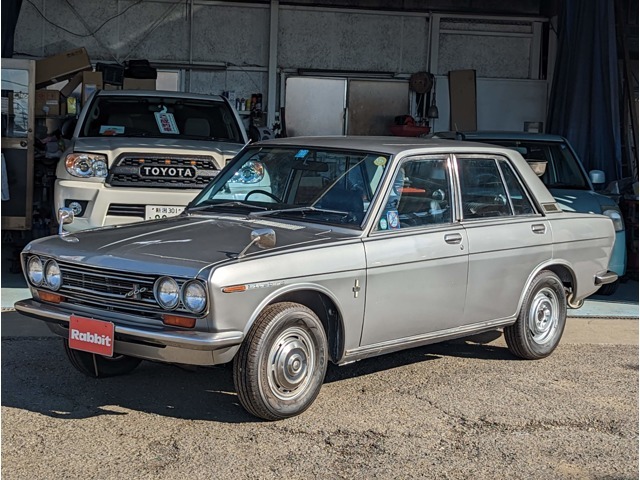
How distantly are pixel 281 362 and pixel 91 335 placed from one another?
1022 millimetres

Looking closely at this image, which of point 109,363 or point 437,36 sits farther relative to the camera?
point 437,36

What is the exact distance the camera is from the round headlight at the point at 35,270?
17.5 ft

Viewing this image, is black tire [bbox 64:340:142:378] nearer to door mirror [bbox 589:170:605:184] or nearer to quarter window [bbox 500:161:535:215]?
quarter window [bbox 500:161:535:215]

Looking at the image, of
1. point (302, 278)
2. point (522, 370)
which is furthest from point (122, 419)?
point (522, 370)

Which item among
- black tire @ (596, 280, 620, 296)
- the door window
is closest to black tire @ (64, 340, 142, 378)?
the door window

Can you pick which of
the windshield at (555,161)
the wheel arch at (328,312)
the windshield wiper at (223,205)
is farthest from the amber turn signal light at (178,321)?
the windshield at (555,161)

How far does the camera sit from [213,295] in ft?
15.1

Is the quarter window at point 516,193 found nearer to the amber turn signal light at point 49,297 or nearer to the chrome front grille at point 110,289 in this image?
the chrome front grille at point 110,289

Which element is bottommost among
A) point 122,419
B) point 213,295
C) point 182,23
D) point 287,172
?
point 122,419

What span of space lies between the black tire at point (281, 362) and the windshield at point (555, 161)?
5515mm

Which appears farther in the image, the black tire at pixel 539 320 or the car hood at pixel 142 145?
the car hood at pixel 142 145

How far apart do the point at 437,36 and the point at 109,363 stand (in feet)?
39.3

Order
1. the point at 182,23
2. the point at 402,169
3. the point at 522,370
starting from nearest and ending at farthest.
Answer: the point at 402,169 → the point at 522,370 → the point at 182,23

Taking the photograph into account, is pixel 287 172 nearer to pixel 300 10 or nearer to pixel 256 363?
pixel 256 363
